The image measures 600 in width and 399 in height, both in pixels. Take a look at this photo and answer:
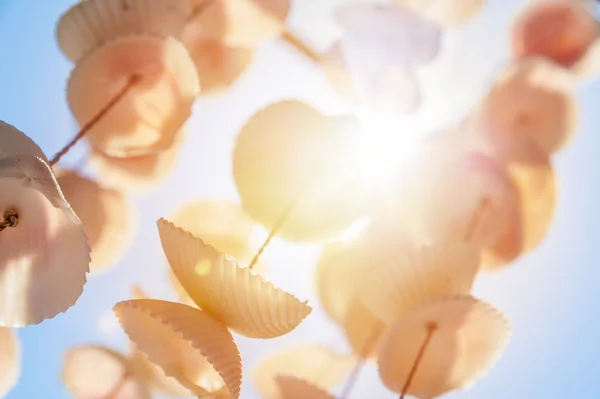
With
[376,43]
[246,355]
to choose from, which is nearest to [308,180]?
[376,43]

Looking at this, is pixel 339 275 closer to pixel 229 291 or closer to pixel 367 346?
pixel 367 346

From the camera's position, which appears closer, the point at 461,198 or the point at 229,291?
the point at 229,291

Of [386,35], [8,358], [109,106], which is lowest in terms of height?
[8,358]

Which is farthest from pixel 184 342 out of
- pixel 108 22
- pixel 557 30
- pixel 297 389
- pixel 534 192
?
pixel 557 30

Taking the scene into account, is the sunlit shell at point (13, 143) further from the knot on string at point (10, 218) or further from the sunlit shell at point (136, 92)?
the sunlit shell at point (136, 92)

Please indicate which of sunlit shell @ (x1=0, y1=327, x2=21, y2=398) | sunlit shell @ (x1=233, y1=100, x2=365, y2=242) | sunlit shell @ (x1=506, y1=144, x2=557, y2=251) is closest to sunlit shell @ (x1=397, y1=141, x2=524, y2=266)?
sunlit shell @ (x1=506, y1=144, x2=557, y2=251)

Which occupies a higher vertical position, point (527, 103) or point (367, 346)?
point (527, 103)

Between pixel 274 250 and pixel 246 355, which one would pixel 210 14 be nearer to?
pixel 274 250

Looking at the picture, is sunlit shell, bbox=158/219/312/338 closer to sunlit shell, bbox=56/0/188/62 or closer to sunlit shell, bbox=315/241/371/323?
sunlit shell, bbox=315/241/371/323
